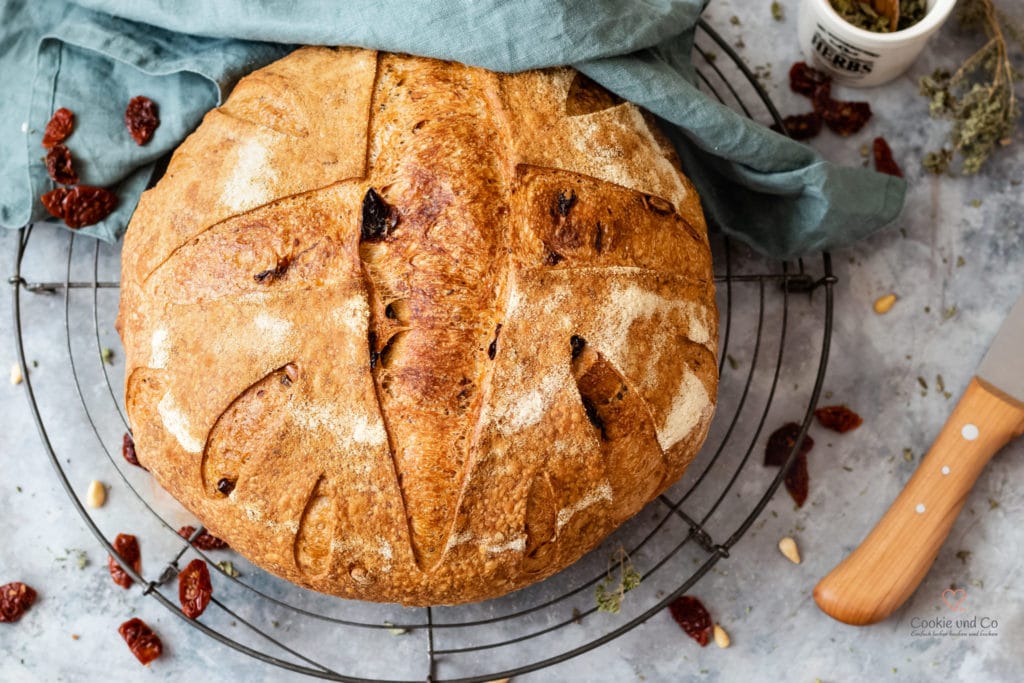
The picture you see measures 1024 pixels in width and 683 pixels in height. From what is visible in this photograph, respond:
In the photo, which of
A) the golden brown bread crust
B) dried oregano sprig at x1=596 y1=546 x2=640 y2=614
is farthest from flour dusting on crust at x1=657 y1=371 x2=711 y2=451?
dried oregano sprig at x1=596 y1=546 x2=640 y2=614

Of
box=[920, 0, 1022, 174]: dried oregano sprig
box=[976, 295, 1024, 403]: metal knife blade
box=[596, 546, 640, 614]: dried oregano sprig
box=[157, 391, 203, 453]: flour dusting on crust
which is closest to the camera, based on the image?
box=[157, 391, 203, 453]: flour dusting on crust

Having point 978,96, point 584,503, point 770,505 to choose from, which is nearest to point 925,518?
point 770,505

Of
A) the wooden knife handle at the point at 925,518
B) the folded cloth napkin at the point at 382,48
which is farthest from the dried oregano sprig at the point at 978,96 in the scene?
the wooden knife handle at the point at 925,518

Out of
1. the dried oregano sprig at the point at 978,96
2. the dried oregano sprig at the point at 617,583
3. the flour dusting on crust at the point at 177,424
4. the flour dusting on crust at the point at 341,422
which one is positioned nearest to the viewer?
the flour dusting on crust at the point at 341,422

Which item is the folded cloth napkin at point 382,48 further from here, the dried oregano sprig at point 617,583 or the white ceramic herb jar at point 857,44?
the dried oregano sprig at point 617,583

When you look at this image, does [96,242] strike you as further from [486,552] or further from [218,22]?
[486,552]

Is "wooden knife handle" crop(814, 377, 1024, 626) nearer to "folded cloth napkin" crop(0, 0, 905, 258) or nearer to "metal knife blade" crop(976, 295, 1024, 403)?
"metal knife blade" crop(976, 295, 1024, 403)
